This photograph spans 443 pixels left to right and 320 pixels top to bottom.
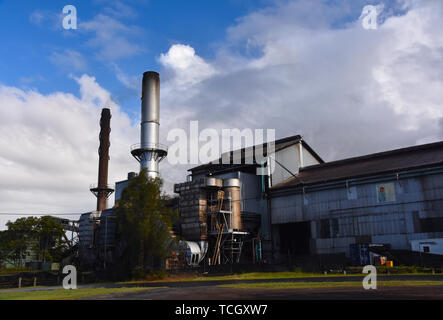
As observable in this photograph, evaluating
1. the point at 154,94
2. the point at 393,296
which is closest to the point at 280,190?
the point at 154,94

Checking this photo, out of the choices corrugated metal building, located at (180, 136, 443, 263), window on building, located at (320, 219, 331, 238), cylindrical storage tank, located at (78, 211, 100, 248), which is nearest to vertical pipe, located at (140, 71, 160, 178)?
corrugated metal building, located at (180, 136, 443, 263)

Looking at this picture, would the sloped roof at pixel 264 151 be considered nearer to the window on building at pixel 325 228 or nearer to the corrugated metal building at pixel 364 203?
the corrugated metal building at pixel 364 203

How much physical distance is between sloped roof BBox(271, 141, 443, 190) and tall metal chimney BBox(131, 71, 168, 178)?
16672mm

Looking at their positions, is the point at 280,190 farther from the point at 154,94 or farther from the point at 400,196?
the point at 154,94

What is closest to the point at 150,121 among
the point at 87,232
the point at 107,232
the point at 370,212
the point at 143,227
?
the point at 107,232

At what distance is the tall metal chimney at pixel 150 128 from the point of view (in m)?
52.4

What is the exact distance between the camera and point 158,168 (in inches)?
2128

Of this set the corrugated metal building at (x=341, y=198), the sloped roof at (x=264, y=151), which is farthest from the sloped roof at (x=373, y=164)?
the sloped roof at (x=264, y=151)

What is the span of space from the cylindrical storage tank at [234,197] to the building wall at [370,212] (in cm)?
475

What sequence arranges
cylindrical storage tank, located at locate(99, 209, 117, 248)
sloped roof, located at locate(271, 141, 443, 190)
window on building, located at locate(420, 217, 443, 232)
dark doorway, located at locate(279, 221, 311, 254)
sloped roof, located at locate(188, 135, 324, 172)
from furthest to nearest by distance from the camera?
1. sloped roof, located at locate(188, 135, 324, 172)
2. cylindrical storage tank, located at locate(99, 209, 117, 248)
3. dark doorway, located at locate(279, 221, 311, 254)
4. sloped roof, located at locate(271, 141, 443, 190)
5. window on building, located at locate(420, 217, 443, 232)

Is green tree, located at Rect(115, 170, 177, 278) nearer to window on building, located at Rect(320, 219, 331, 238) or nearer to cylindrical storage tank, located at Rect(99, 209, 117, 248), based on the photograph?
cylindrical storage tank, located at Rect(99, 209, 117, 248)

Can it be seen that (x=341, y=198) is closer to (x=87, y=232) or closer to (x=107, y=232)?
(x=107, y=232)

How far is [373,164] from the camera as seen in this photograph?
43.9 meters

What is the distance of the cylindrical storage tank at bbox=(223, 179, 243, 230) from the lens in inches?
1790
